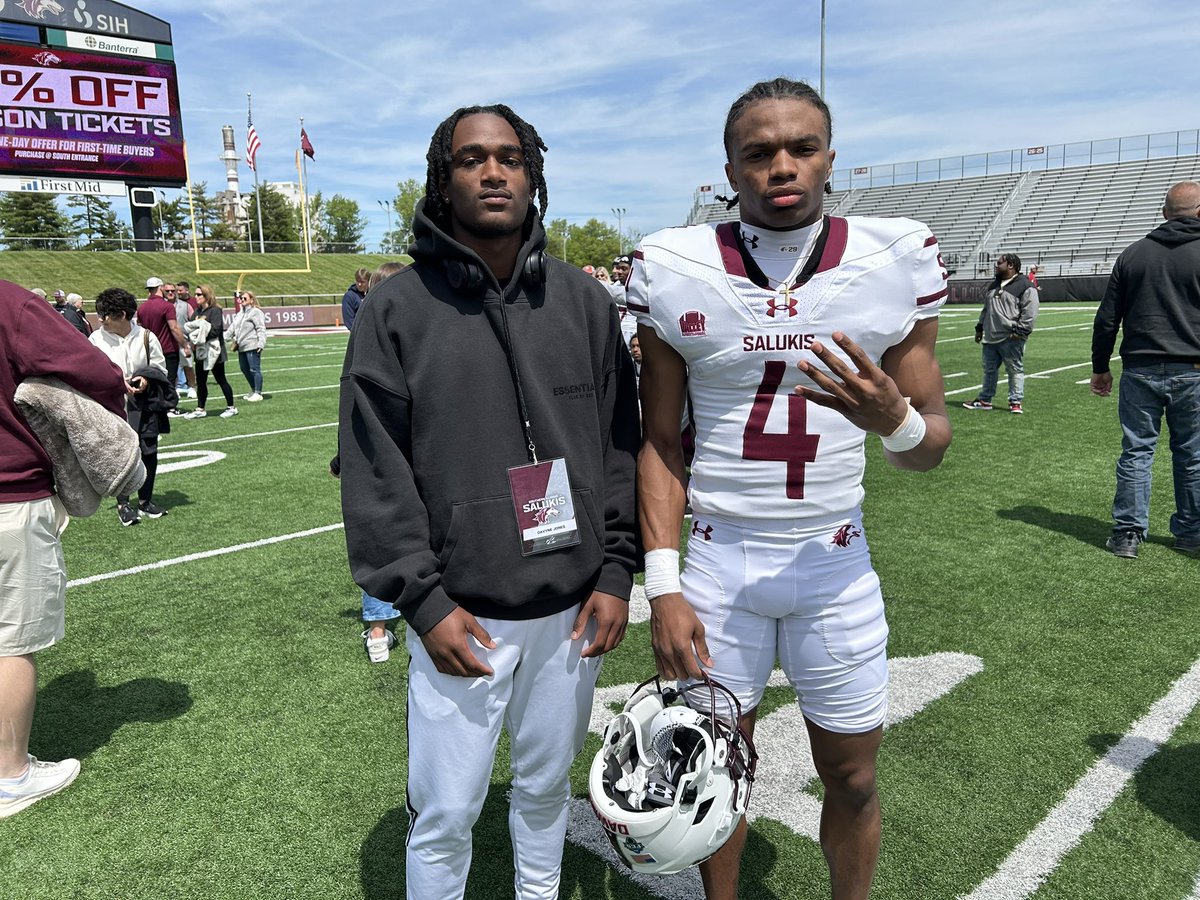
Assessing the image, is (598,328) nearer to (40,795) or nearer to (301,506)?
(40,795)

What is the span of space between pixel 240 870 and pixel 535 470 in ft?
5.94

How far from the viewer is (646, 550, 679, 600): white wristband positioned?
75.2 inches

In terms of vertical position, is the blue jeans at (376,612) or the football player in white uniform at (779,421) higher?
the football player in white uniform at (779,421)

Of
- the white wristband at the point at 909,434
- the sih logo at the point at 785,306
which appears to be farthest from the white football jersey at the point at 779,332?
the white wristband at the point at 909,434

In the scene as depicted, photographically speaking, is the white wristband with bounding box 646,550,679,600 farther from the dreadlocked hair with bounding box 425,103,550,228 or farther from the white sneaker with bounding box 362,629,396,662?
the white sneaker with bounding box 362,629,396,662

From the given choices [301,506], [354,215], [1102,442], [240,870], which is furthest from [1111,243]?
[354,215]

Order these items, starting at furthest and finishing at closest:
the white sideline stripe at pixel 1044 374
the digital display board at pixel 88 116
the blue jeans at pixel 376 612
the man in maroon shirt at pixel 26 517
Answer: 1. the digital display board at pixel 88 116
2. the white sideline stripe at pixel 1044 374
3. the blue jeans at pixel 376 612
4. the man in maroon shirt at pixel 26 517

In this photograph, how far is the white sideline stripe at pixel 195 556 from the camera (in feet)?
17.3

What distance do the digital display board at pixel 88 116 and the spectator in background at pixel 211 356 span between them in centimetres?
1637

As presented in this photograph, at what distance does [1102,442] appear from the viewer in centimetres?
840

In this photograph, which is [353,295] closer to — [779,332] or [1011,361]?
[779,332]

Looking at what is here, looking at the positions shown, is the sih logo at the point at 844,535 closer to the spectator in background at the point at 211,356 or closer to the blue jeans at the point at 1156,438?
the blue jeans at the point at 1156,438

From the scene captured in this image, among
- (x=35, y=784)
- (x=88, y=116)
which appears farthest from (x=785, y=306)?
(x=88, y=116)

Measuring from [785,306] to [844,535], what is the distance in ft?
1.83
